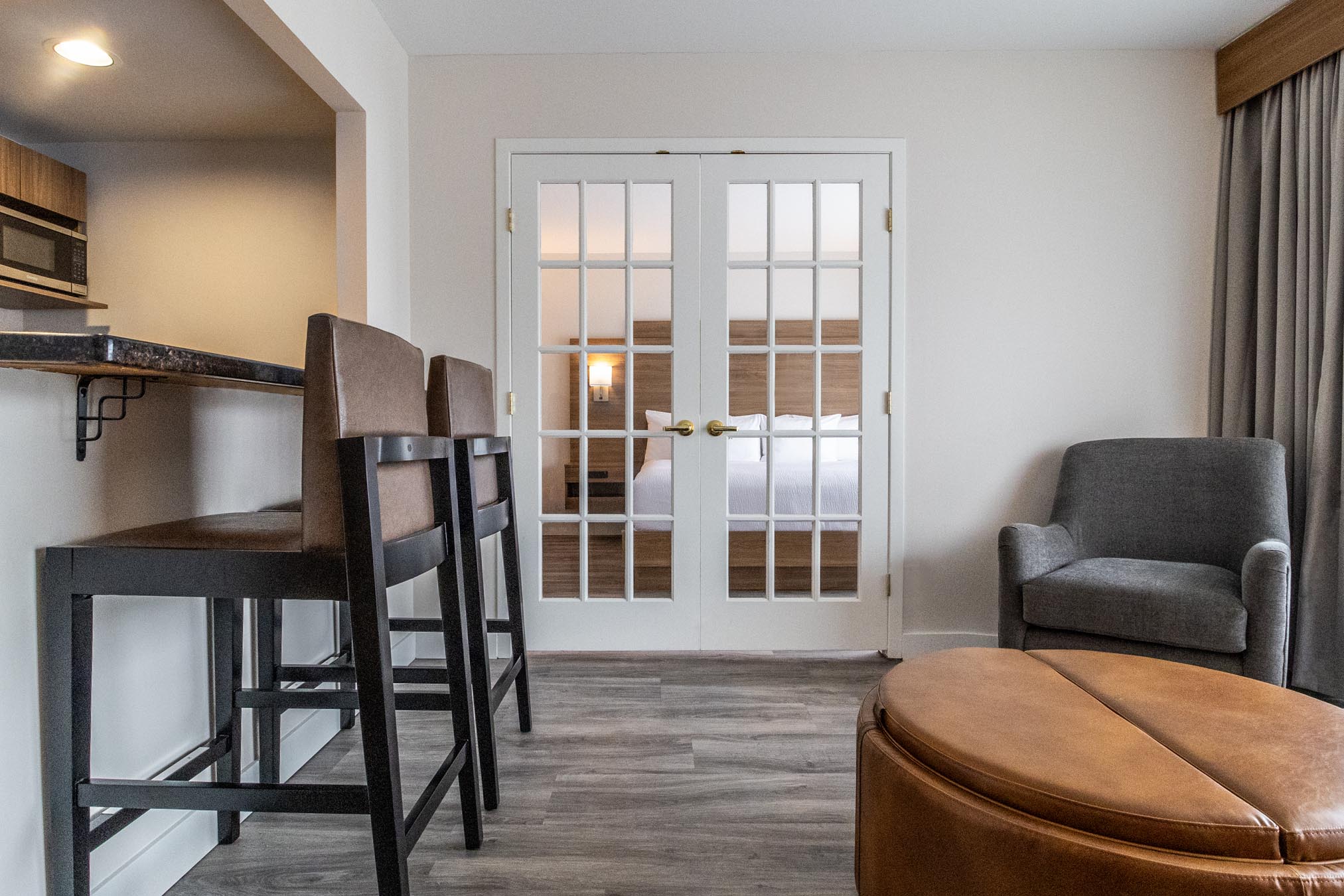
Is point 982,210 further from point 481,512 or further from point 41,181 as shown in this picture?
point 41,181

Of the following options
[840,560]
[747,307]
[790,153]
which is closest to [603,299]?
[747,307]

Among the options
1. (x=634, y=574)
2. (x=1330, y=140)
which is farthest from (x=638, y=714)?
(x=1330, y=140)

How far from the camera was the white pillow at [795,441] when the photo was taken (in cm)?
297

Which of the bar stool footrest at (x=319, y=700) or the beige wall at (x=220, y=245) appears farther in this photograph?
the beige wall at (x=220, y=245)

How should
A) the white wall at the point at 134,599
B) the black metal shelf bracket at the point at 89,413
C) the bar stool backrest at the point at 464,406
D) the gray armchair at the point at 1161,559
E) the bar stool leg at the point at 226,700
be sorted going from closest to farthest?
the white wall at the point at 134,599 → the black metal shelf bracket at the point at 89,413 → the bar stool leg at the point at 226,700 → the bar stool backrest at the point at 464,406 → the gray armchair at the point at 1161,559

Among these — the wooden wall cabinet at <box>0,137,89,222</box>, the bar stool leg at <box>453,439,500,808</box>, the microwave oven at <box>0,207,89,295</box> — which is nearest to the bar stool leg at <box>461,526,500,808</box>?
the bar stool leg at <box>453,439,500,808</box>

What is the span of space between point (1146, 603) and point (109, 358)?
8.31ft

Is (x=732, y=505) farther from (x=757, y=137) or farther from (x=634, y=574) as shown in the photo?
(x=757, y=137)

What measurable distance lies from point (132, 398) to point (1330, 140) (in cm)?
365

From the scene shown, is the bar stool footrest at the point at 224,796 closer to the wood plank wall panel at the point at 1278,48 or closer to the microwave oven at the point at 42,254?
the microwave oven at the point at 42,254

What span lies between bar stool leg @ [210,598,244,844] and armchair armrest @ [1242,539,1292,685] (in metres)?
2.61

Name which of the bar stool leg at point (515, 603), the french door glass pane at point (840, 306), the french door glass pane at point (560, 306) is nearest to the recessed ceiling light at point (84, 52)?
the french door glass pane at point (560, 306)

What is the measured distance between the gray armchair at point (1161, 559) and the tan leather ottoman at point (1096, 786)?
2.88 ft

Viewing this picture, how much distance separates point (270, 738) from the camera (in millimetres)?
1728
